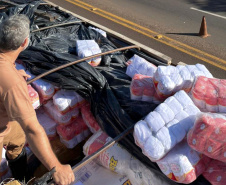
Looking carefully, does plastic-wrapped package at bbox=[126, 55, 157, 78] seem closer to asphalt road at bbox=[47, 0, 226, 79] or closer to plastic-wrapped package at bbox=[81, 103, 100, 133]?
plastic-wrapped package at bbox=[81, 103, 100, 133]

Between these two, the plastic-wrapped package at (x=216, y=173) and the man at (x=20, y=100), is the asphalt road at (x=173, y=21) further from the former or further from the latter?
the man at (x=20, y=100)

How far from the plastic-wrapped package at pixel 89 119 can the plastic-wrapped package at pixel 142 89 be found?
2.25 feet

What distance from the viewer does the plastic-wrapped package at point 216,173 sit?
237 centimetres

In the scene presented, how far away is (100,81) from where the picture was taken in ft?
11.5

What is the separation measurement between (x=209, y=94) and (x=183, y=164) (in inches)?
31.7

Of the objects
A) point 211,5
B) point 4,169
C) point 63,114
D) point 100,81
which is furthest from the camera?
point 211,5

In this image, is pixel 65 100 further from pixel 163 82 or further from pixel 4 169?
pixel 163 82

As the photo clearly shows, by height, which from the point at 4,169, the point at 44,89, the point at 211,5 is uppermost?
the point at 44,89

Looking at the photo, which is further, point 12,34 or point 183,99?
point 183,99

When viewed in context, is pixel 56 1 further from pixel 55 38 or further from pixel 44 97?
pixel 44 97

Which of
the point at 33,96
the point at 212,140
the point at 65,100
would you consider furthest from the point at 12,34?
the point at 212,140

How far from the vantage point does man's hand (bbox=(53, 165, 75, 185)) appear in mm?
2088

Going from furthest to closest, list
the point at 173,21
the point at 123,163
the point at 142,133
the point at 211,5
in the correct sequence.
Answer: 1. the point at 211,5
2. the point at 173,21
3. the point at 123,163
4. the point at 142,133

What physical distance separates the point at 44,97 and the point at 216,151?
2253 millimetres
